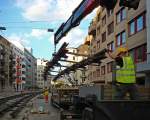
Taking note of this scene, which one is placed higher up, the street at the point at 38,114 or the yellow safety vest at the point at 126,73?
the yellow safety vest at the point at 126,73

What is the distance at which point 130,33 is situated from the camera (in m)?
46.1

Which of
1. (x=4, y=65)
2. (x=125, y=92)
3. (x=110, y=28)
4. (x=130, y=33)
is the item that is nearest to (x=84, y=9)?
(x=125, y=92)

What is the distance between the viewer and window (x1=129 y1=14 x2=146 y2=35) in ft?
134

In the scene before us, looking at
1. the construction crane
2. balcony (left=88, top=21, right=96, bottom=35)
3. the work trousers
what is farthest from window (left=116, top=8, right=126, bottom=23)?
the work trousers

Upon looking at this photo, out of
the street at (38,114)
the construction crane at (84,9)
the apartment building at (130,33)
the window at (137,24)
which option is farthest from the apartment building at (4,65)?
the construction crane at (84,9)

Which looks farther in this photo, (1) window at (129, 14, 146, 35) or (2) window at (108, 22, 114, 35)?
(2) window at (108, 22, 114, 35)

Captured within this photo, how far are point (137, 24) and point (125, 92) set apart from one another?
3408 cm

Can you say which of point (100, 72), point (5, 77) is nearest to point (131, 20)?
point (100, 72)

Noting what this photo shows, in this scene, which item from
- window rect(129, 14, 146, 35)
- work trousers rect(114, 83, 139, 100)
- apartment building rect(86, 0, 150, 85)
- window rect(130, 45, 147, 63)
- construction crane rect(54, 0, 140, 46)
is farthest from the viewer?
window rect(129, 14, 146, 35)

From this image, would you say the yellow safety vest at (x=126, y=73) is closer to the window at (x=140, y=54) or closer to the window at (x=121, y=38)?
the window at (x=140, y=54)

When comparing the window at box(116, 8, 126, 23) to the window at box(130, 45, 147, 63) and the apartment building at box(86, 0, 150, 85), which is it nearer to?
the apartment building at box(86, 0, 150, 85)

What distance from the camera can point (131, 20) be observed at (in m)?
45.2

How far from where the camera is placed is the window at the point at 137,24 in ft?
134

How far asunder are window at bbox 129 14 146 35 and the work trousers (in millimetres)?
31009
